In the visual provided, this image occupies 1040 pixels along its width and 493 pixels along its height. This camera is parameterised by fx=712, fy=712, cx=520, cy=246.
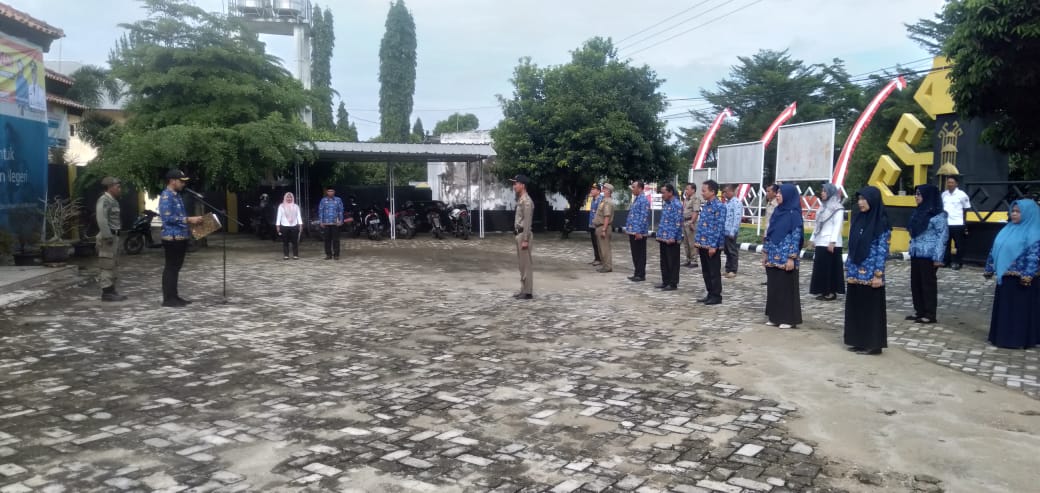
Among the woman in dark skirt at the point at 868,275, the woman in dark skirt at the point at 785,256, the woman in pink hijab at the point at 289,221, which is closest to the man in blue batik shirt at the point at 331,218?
the woman in pink hijab at the point at 289,221

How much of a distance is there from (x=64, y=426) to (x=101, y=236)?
5.52 m

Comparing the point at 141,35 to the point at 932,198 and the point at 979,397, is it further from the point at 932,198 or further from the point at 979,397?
the point at 979,397

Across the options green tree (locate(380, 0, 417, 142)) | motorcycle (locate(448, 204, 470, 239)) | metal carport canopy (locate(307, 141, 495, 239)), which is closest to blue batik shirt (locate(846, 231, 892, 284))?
metal carport canopy (locate(307, 141, 495, 239))

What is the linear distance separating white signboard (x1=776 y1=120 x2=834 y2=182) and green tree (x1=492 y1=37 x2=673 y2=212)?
3676mm

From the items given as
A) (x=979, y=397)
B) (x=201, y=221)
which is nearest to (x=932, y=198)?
(x=979, y=397)

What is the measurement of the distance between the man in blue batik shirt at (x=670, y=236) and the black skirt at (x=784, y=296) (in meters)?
2.96

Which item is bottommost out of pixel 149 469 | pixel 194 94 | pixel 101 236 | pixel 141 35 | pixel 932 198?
pixel 149 469

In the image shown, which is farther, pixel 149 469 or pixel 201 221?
pixel 201 221

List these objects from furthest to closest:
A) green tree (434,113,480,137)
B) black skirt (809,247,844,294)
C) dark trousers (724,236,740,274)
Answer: green tree (434,113,480,137) → dark trousers (724,236,740,274) → black skirt (809,247,844,294)

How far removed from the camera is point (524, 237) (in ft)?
32.4

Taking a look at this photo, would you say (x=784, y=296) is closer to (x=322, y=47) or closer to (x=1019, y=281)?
(x=1019, y=281)

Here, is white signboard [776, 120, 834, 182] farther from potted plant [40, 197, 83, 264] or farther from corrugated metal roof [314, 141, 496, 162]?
potted plant [40, 197, 83, 264]

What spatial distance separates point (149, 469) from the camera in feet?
12.5

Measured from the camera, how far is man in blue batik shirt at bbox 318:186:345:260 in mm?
14695
